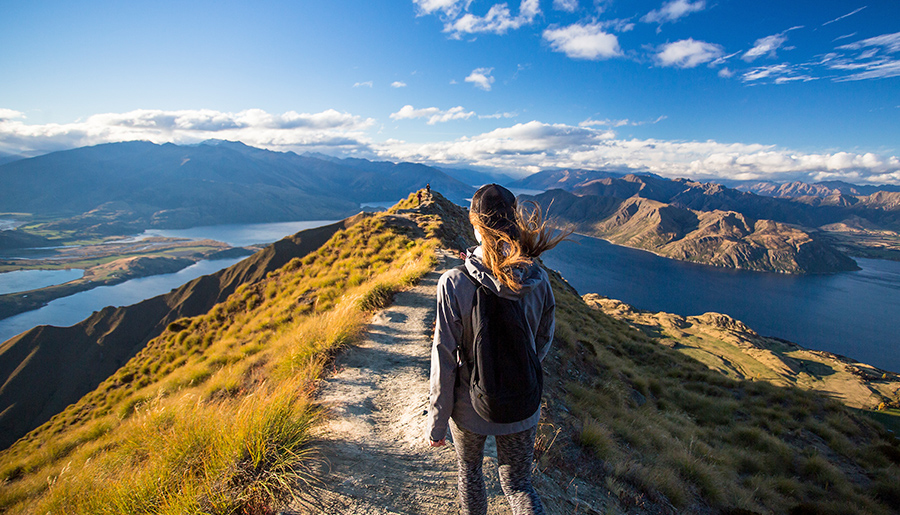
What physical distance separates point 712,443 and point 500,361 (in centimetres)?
1251

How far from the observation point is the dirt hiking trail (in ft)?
10.7

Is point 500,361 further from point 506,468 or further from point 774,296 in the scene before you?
point 774,296

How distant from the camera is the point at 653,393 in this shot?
12992mm

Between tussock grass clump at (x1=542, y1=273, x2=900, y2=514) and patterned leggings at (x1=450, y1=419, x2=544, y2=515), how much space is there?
2287mm

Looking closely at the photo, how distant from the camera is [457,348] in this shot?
235 centimetres

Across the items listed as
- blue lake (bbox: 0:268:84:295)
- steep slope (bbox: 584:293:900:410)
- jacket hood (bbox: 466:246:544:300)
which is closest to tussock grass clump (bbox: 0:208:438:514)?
jacket hood (bbox: 466:246:544:300)

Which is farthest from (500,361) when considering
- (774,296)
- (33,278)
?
(33,278)

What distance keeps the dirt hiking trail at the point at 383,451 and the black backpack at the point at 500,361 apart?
1.96 metres

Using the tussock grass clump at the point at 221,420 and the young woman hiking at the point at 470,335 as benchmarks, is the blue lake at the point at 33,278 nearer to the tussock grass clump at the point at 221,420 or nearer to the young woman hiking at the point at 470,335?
the tussock grass clump at the point at 221,420

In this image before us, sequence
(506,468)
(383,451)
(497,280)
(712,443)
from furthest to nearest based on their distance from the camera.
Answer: (712,443) < (383,451) < (506,468) < (497,280)

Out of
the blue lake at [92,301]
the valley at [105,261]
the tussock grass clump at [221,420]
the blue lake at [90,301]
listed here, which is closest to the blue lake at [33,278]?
the valley at [105,261]

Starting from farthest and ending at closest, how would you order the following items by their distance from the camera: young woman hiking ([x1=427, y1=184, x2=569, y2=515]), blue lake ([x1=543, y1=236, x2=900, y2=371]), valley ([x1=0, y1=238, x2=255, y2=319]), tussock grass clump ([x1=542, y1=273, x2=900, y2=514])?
1. valley ([x1=0, y1=238, x2=255, y2=319])
2. blue lake ([x1=543, y1=236, x2=900, y2=371])
3. tussock grass clump ([x1=542, y1=273, x2=900, y2=514])
4. young woman hiking ([x1=427, y1=184, x2=569, y2=515])

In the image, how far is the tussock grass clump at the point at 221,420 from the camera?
311cm

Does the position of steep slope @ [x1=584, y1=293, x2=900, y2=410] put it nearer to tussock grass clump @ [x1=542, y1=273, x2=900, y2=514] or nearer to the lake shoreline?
tussock grass clump @ [x1=542, y1=273, x2=900, y2=514]
